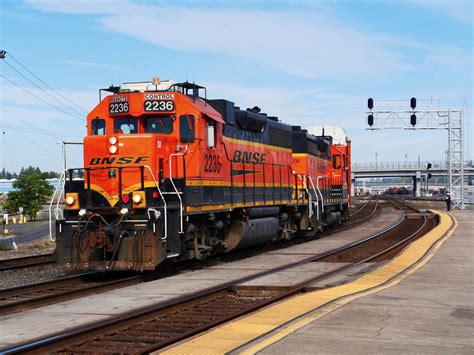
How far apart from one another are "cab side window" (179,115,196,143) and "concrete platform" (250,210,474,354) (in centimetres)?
521

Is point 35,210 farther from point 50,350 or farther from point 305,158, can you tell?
point 50,350

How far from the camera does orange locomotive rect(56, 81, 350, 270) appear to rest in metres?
11.0

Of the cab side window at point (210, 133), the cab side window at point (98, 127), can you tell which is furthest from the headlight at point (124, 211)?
the cab side window at point (210, 133)

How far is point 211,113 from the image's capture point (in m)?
13.1

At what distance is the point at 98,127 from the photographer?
1241 centimetres

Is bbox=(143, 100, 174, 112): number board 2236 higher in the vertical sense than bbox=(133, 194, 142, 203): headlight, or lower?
higher

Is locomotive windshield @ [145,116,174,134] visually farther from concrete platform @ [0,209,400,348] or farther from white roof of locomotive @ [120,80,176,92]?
concrete platform @ [0,209,400,348]

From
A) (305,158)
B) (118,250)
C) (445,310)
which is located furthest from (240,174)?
(445,310)

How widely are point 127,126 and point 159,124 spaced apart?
0.66 metres

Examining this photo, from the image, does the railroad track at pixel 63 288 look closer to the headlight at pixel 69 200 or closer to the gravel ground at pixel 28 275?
the gravel ground at pixel 28 275

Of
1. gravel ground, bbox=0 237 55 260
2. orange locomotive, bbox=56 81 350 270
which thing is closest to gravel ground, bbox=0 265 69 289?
orange locomotive, bbox=56 81 350 270

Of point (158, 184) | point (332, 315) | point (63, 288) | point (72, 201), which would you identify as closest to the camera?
point (332, 315)

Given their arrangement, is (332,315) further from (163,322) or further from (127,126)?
(127,126)

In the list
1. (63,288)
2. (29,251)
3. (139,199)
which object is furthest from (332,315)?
(29,251)
